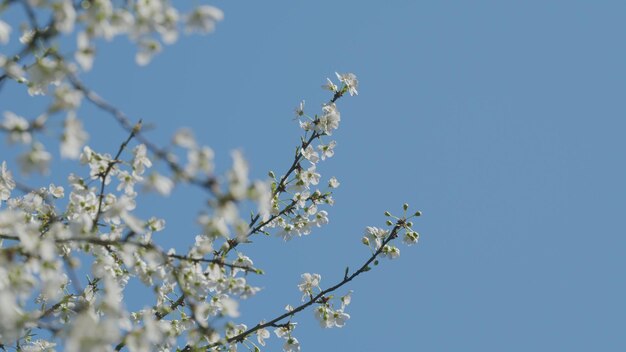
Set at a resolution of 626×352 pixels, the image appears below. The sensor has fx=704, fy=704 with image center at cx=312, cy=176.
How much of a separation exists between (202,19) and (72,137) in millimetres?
1099

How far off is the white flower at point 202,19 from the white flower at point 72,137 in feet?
3.04

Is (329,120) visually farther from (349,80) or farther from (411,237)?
(411,237)

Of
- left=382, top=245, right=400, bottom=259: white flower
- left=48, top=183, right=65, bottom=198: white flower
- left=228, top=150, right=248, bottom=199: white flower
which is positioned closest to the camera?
left=228, top=150, right=248, bottom=199: white flower

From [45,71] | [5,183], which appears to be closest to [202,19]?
[45,71]

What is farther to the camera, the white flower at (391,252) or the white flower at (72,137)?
the white flower at (391,252)

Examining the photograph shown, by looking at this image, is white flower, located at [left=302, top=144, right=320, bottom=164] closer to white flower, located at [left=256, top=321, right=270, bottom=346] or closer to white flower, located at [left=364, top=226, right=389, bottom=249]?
white flower, located at [left=364, top=226, right=389, bottom=249]

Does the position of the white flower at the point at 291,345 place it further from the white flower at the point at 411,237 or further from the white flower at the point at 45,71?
the white flower at the point at 45,71

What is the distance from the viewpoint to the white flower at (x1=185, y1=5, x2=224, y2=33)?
4285 millimetres

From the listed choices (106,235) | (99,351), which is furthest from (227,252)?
(99,351)

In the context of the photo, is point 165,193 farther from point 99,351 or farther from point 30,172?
point 99,351

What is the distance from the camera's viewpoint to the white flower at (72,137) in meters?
3.79

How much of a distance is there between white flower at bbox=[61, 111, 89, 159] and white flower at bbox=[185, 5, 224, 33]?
0.93 metres

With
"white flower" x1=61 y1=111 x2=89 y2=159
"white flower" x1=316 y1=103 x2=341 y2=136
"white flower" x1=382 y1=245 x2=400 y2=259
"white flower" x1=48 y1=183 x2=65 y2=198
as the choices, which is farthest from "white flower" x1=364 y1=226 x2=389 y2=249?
"white flower" x1=61 y1=111 x2=89 y2=159

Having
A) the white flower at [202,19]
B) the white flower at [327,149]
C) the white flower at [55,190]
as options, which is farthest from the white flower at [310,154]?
the white flower at [202,19]
